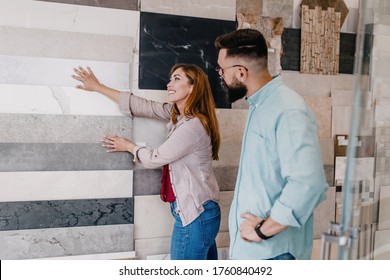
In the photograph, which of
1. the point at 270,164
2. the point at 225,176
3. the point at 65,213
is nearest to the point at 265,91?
the point at 270,164

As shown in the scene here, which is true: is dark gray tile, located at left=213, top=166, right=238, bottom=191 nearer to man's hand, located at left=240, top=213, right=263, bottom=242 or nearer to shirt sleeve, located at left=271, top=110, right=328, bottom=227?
man's hand, located at left=240, top=213, right=263, bottom=242

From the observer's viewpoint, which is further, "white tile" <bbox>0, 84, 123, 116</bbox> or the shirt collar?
"white tile" <bbox>0, 84, 123, 116</bbox>

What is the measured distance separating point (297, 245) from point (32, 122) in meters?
0.97

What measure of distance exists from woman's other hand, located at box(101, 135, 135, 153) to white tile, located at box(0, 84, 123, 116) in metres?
0.09

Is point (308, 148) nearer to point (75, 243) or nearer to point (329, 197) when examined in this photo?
point (329, 197)

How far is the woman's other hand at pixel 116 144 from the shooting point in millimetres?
1520

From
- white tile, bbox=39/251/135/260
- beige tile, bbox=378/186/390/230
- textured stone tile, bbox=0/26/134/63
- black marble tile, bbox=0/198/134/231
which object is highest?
textured stone tile, bbox=0/26/134/63

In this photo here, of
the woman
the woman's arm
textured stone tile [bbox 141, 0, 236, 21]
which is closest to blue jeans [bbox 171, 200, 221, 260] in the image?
the woman

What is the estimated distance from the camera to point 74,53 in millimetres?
1470

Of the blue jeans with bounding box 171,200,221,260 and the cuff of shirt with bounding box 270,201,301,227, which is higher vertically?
the cuff of shirt with bounding box 270,201,301,227

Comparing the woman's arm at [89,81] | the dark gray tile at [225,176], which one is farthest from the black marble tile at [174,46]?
the dark gray tile at [225,176]

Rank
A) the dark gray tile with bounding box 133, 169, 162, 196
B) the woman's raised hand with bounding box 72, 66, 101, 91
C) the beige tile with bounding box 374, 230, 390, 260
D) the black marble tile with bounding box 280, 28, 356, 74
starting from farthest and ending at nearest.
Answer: the black marble tile with bounding box 280, 28, 356, 74
the dark gray tile with bounding box 133, 169, 162, 196
the woman's raised hand with bounding box 72, 66, 101, 91
the beige tile with bounding box 374, 230, 390, 260

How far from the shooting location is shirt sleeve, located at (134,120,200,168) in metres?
1.49

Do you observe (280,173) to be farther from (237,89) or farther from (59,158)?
(59,158)
